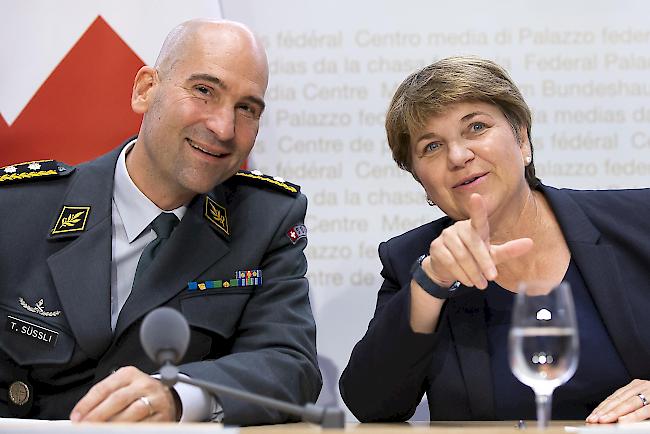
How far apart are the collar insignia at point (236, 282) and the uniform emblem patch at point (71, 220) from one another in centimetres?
32

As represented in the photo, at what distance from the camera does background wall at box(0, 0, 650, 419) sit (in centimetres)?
315

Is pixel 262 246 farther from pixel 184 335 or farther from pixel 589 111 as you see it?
pixel 589 111

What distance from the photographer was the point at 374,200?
10.4 ft

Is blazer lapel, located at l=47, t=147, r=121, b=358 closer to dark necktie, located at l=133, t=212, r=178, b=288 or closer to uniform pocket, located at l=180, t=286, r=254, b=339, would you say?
dark necktie, located at l=133, t=212, r=178, b=288

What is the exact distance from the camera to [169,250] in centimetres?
→ 231

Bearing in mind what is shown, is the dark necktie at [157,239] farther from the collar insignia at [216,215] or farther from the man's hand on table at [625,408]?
the man's hand on table at [625,408]

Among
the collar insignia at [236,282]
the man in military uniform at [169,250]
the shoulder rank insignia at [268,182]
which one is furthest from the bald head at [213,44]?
the collar insignia at [236,282]

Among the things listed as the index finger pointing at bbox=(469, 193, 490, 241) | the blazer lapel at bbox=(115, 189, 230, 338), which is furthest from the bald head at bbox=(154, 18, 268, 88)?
the index finger pointing at bbox=(469, 193, 490, 241)

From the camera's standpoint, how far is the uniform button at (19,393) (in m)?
2.17

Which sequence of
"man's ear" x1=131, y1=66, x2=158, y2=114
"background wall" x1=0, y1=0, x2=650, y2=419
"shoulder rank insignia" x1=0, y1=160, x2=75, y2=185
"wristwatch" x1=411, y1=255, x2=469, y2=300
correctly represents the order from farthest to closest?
"background wall" x1=0, y1=0, x2=650, y2=419 → "man's ear" x1=131, y1=66, x2=158, y2=114 → "shoulder rank insignia" x1=0, y1=160, x2=75, y2=185 → "wristwatch" x1=411, y1=255, x2=469, y2=300

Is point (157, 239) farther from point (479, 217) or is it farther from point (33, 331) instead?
point (479, 217)

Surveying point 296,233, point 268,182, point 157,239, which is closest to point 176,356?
point 157,239

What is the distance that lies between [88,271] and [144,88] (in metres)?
0.60

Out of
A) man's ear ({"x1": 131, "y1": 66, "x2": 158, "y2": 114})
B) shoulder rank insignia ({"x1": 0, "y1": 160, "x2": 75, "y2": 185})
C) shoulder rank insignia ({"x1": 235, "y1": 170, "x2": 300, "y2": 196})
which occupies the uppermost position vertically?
man's ear ({"x1": 131, "y1": 66, "x2": 158, "y2": 114})
